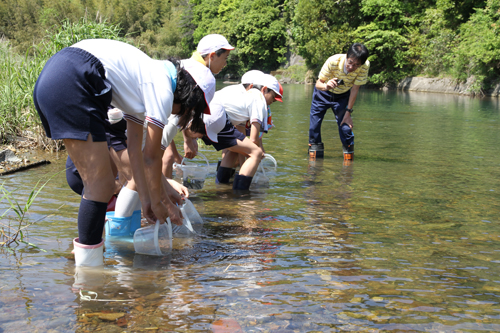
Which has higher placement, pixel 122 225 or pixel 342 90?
pixel 342 90

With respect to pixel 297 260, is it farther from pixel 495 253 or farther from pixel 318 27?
pixel 318 27

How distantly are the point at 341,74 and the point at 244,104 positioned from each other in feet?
8.80

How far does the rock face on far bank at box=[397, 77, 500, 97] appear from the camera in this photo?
2752 cm

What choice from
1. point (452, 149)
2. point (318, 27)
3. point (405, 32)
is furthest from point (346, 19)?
point (452, 149)

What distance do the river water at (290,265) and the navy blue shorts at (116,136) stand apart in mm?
744

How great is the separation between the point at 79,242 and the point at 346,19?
148ft

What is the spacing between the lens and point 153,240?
330 cm

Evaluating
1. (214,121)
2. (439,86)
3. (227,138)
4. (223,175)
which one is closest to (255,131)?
(227,138)

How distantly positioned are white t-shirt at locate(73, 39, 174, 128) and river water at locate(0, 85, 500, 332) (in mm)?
1054

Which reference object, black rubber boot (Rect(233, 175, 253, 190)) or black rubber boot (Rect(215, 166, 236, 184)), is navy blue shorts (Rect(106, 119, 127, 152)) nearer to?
black rubber boot (Rect(233, 175, 253, 190))

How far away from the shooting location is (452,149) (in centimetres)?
908

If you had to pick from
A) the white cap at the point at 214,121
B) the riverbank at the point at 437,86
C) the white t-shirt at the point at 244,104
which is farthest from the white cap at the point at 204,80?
the riverbank at the point at 437,86

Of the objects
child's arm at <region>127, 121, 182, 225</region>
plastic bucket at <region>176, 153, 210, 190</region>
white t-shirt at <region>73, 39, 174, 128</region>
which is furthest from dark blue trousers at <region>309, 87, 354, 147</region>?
white t-shirt at <region>73, 39, 174, 128</region>

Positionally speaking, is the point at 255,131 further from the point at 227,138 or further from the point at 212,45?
the point at 212,45
